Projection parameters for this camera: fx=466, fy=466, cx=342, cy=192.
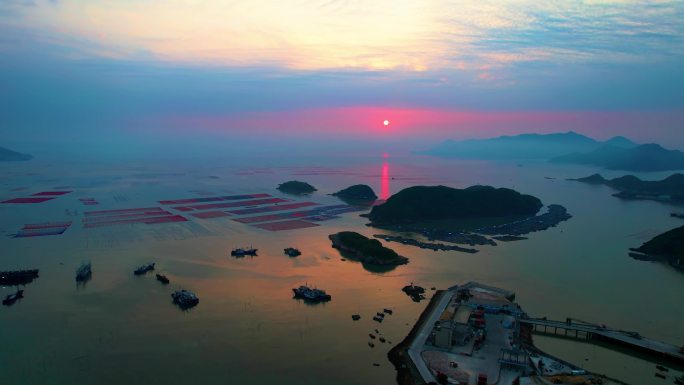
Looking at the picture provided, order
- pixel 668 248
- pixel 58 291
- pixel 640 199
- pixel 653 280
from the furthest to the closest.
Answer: pixel 640 199
pixel 668 248
pixel 653 280
pixel 58 291

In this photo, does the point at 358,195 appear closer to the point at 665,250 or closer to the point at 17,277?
the point at 665,250

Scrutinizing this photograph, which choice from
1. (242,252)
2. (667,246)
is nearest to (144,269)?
(242,252)

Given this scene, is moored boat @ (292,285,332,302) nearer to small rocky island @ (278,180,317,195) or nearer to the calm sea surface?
the calm sea surface

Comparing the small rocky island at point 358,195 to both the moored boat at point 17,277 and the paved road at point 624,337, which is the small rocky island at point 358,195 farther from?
the paved road at point 624,337

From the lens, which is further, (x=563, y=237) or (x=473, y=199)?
(x=473, y=199)

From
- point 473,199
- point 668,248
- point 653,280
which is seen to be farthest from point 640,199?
point 653,280

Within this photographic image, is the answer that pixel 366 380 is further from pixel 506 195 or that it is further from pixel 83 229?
pixel 506 195

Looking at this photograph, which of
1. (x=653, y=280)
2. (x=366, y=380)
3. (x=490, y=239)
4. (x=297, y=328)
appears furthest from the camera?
(x=490, y=239)
